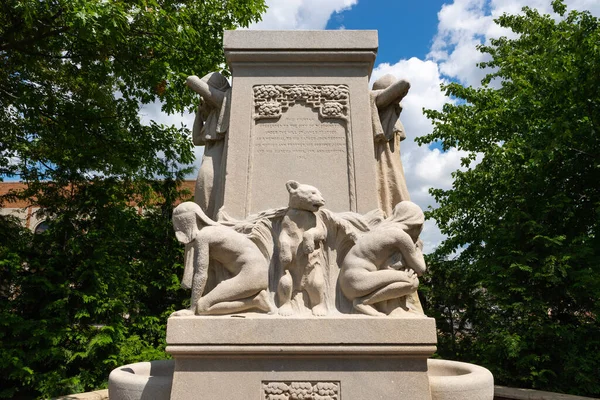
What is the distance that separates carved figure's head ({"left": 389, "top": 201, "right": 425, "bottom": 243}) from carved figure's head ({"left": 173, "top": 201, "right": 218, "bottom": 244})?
181 centimetres

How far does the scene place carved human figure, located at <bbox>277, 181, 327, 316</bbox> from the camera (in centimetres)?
435

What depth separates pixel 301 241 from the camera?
4.45 metres

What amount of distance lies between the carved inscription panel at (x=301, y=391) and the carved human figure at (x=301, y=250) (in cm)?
60

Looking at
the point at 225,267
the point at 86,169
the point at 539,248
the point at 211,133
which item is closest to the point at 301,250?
the point at 225,267

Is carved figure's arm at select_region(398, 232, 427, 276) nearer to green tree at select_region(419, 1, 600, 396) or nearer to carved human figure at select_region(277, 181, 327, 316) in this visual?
carved human figure at select_region(277, 181, 327, 316)

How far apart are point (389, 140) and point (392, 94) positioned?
1.72ft

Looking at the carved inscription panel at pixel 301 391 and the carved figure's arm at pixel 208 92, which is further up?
the carved figure's arm at pixel 208 92

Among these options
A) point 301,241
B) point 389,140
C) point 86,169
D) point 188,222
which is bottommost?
point 301,241

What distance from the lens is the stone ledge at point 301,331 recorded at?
3980 mm

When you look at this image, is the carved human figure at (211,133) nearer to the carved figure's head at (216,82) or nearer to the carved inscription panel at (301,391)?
the carved figure's head at (216,82)

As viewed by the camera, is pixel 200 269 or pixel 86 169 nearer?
pixel 200 269

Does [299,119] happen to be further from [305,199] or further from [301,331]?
[301,331]

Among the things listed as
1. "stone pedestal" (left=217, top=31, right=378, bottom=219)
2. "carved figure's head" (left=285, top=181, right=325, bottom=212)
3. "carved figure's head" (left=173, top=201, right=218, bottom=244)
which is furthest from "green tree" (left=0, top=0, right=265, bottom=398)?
"carved figure's head" (left=285, top=181, right=325, bottom=212)

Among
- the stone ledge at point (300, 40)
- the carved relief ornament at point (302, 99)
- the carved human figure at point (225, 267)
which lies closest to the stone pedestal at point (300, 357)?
the carved human figure at point (225, 267)
